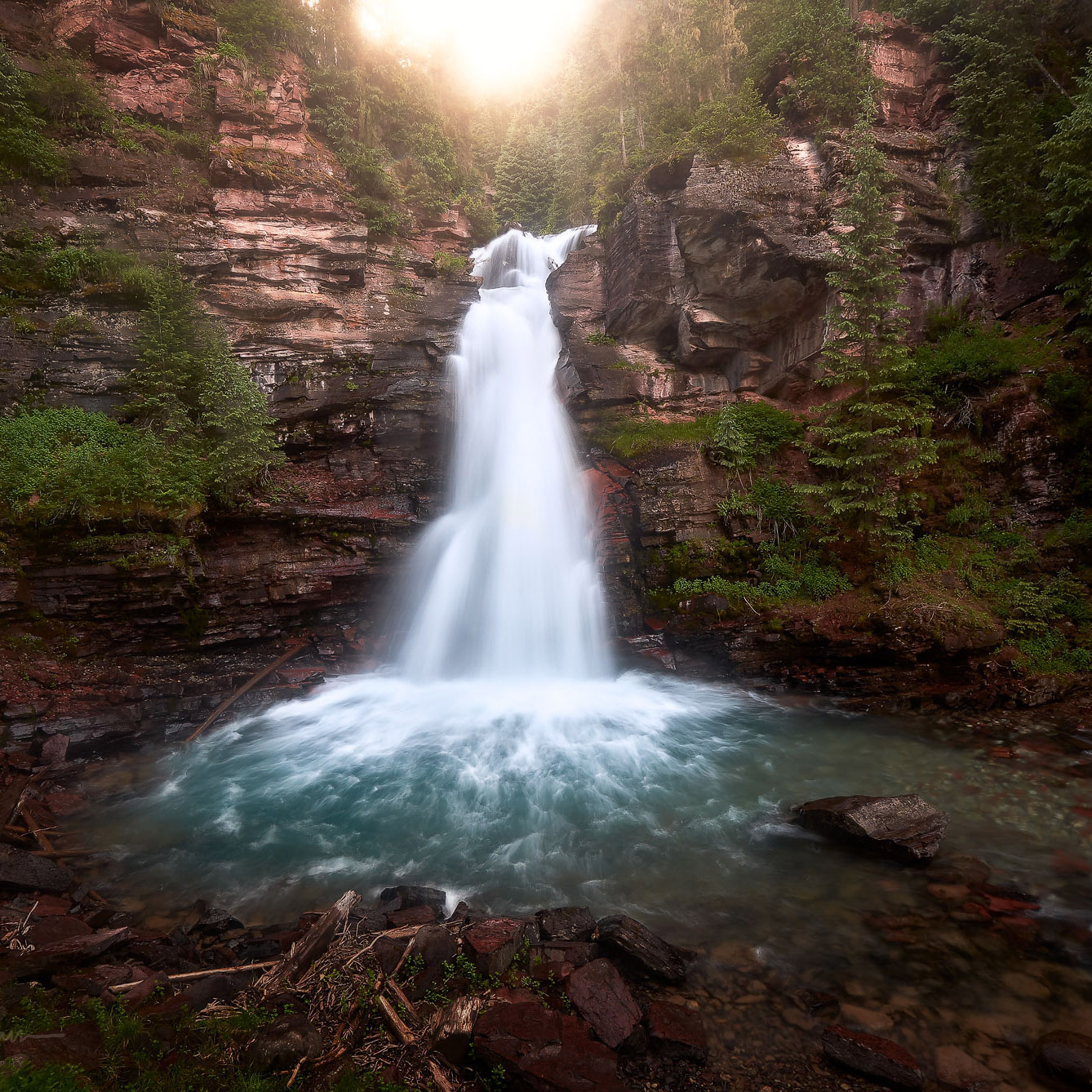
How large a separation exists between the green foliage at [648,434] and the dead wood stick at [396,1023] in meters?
13.2

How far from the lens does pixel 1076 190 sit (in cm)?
1112

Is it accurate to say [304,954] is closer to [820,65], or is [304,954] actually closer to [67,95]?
[820,65]

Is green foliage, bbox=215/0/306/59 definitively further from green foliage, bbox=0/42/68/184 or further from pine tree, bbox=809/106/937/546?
pine tree, bbox=809/106/937/546

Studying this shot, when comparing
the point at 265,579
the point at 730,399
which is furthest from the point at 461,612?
the point at 730,399

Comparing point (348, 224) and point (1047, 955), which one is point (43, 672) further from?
point (348, 224)

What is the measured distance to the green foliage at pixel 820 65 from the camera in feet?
50.6

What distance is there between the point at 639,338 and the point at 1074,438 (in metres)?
12.0

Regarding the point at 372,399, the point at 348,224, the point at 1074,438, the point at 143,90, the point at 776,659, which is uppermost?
the point at 143,90

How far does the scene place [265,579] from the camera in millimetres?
12164

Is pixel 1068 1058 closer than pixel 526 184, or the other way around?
pixel 1068 1058

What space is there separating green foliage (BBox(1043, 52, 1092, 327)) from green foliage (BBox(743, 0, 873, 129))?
550 centimetres

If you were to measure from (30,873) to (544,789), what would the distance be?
6241 millimetres

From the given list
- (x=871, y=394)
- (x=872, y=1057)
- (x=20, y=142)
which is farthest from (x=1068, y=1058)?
(x=20, y=142)

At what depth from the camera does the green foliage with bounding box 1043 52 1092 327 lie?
11.1m
